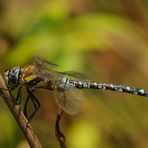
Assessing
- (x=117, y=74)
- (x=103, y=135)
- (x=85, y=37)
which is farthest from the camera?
(x=117, y=74)

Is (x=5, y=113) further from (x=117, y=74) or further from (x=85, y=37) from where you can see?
(x=117, y=74)

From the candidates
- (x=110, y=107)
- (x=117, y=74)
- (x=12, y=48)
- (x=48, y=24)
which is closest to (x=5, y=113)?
(x=12, y=48)

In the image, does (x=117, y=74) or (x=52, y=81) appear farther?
(x=117, y=74)

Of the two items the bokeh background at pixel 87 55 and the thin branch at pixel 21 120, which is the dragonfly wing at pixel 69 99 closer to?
the bokeh background at pixel 87 55

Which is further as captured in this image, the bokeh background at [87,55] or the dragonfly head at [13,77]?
the bokeh background at [87,55]

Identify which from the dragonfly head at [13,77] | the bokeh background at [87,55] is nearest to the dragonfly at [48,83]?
the dragonfly head at [13,77]

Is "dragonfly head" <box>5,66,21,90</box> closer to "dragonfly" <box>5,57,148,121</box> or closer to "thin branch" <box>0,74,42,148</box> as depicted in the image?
"dragonfly" <box>5,57,148,121</box>

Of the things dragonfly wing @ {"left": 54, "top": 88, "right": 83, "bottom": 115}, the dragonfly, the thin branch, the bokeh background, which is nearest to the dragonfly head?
the dragonfly
